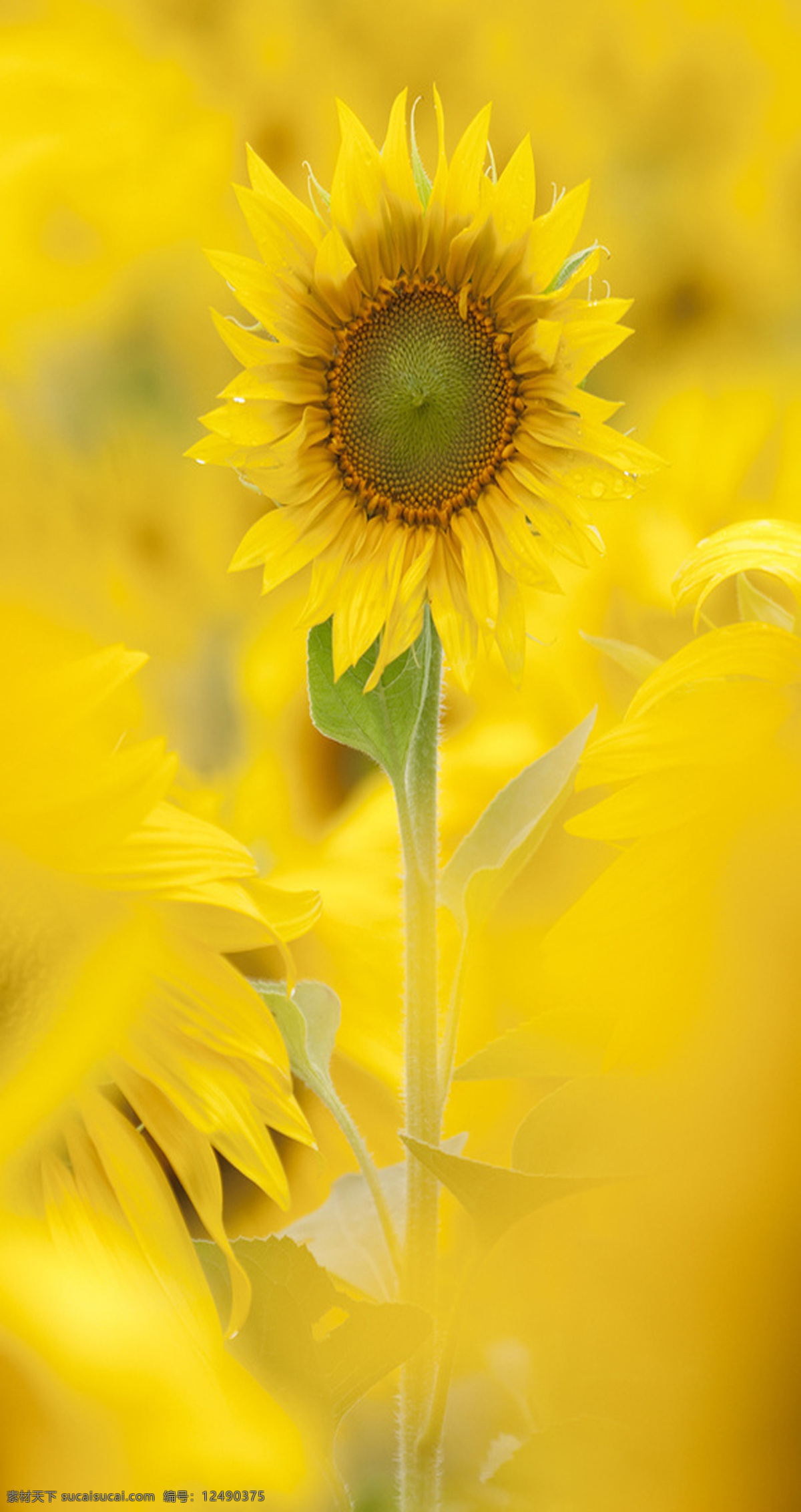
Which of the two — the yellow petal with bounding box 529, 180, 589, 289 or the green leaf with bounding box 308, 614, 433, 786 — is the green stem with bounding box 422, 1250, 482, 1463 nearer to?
the green leaf with bounding box 308, 614, 433, 786

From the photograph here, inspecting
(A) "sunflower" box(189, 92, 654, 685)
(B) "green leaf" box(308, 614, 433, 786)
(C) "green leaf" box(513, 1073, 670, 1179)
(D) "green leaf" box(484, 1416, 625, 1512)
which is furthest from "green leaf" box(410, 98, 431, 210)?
(D) "green leaf" box(484, 1416, 625, 1512)

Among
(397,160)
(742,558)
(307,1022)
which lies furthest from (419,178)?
(307,1022)

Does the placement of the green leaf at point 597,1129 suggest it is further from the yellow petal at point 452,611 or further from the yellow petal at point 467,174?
the yellow petal at point 467,174

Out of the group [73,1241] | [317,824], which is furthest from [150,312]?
[73,1241]

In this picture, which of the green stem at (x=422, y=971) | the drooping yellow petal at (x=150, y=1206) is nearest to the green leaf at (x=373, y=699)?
the green stem at (x=422, y=971)

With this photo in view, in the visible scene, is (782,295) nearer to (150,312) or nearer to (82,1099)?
(150,312)
